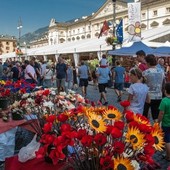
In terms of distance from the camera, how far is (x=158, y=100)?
17.3ft

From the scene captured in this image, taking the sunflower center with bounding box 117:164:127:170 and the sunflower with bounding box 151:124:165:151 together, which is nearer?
the sunflower center with bounding box 117:164:127:170

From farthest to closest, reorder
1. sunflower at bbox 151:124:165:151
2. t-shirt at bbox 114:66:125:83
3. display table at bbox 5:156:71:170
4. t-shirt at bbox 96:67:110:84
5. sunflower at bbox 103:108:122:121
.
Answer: t-shirt at bbox 114:66:125:83, t-shirt at bbox 96:67:110:84, display table at bbox 5:156:71:170, sunflower at bbox 103:108:122:121, sunflower at bbox 151:124:165:151

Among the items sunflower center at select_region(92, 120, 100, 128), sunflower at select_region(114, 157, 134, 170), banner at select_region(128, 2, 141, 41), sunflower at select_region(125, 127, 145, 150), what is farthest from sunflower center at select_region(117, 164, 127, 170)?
banner at select_region(128, 2, 141, 41)

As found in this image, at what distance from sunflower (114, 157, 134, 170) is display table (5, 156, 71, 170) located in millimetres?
466

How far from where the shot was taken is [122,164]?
1.73m

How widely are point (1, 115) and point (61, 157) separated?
2.66m

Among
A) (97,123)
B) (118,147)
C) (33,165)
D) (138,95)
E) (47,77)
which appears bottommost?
(47,77)

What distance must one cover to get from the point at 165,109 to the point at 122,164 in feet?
9.21

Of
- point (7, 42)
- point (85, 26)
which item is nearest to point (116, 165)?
point (85, 26)

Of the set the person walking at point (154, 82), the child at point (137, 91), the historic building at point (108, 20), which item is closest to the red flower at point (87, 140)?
the child at point (137, 91)

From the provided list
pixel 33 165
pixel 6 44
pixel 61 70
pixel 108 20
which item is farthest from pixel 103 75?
pixel 6 44

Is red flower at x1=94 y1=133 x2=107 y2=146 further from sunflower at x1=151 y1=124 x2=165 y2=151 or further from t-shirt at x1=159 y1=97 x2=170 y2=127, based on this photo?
t-shirt at x1=159 y1=97 x2=170 y2=127

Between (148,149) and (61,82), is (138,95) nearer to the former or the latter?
(148,149)

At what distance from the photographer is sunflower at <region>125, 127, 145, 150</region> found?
1771 millimetres
